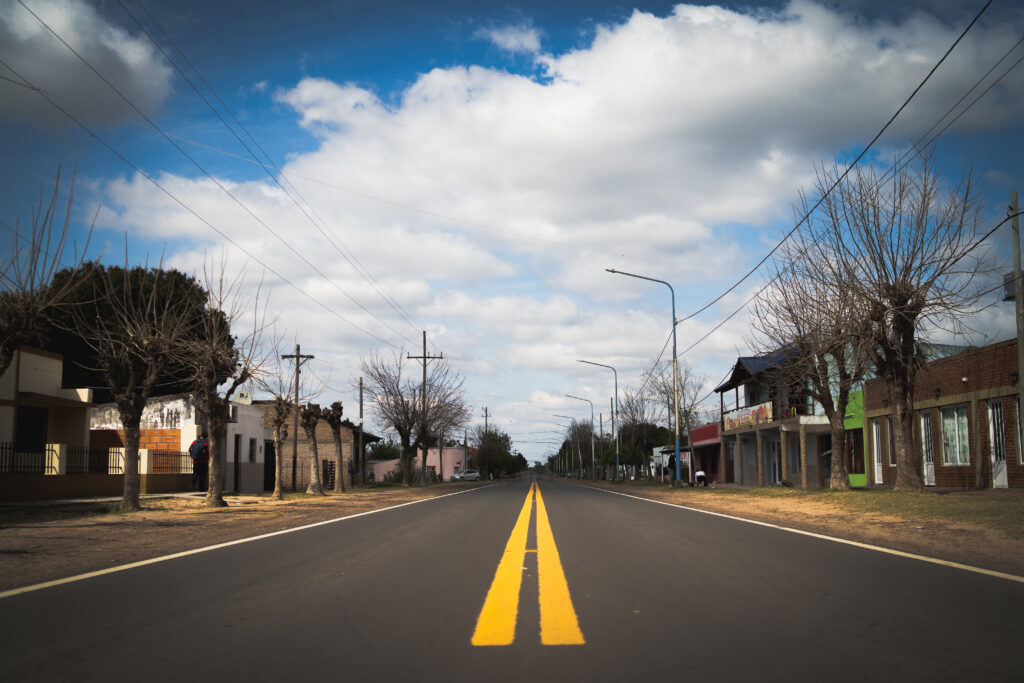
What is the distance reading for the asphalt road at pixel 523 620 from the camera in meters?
4.15

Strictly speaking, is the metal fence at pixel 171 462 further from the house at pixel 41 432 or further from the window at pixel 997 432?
the window at pixel 997 432

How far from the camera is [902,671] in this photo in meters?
4.05

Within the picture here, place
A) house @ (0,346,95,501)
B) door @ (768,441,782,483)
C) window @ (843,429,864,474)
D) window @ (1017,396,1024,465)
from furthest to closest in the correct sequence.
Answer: door @ (768,441,782,483) < window @ (843,429,864,474) < window @ (1017,396,1024,465) < house @ (0,346,95,501)

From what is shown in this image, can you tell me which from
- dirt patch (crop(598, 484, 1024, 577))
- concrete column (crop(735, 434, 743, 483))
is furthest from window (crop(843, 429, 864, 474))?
dirt patch (crop(598, 484, 1024, 577))

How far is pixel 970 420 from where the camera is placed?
24.4 meters

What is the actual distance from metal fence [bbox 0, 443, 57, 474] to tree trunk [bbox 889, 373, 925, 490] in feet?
76.4

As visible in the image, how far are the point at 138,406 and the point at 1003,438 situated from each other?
2325cm

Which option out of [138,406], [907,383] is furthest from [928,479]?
[138,406]

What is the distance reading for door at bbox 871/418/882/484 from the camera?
31.7 m

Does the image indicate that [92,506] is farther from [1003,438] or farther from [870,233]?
[1003,438]

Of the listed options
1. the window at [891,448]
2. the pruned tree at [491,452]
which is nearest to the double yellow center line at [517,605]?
the window at [891,448]

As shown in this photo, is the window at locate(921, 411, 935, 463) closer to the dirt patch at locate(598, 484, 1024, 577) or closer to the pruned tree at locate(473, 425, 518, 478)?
the dirt patch at locate(598, 484, 1024, 577)

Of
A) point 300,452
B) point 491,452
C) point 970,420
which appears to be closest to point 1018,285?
point 970,420

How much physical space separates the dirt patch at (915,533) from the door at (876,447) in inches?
607
